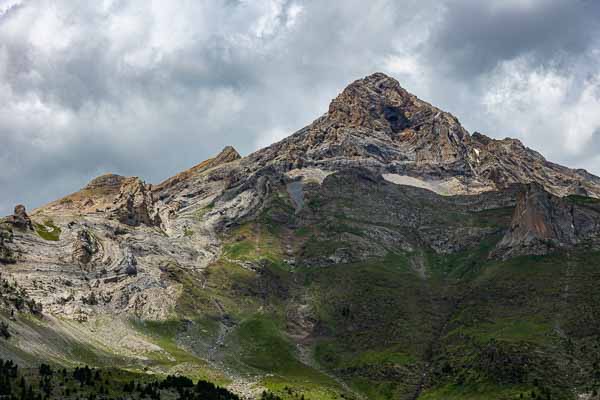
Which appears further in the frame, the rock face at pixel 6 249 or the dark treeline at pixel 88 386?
the rock face at pixel 6 249

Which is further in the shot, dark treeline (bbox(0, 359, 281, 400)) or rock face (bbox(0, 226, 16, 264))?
rock face (bbox(0, 226, 16, 264))

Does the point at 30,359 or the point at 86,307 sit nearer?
the point at 30,359

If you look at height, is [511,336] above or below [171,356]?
above

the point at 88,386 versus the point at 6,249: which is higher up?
the point at 6,249

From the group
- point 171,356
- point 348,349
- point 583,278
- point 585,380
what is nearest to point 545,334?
point 585,380

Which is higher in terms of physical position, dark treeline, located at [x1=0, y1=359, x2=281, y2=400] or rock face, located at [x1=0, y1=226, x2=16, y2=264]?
rock face, located at [x1=0, y1=226, x2=16, y2=264]

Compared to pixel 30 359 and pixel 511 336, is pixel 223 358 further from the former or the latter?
pixel 511 336

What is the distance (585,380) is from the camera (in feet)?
455

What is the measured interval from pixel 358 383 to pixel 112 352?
6606 cm

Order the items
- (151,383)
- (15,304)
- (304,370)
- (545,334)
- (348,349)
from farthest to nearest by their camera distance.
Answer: (348,349), (304,370), (545,334), (15,304), (151,383)

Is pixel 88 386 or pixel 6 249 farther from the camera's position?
pixel 6 249

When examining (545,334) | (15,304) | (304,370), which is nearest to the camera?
(15,304)

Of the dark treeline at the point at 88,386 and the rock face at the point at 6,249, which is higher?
the rock face at the point at 6,249

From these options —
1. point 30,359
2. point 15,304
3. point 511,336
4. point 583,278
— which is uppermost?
point 583,278
